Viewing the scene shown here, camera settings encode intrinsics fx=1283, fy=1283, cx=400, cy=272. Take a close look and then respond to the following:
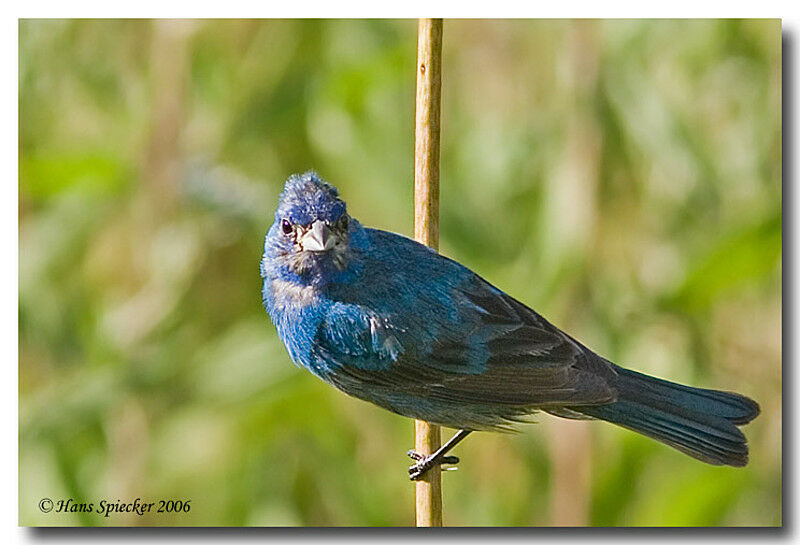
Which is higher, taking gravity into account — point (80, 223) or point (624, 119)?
point (624, 119)

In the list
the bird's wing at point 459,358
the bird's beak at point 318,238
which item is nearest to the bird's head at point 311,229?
the bird's beak at point 318,238

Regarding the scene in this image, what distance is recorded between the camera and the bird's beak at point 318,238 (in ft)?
11.7

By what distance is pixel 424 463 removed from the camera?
12.8 feet

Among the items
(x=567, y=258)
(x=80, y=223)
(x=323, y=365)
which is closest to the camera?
(x=323, y=365)

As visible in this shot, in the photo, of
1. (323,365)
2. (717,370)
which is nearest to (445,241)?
(323,365)

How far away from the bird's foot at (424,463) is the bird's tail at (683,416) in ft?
1.67

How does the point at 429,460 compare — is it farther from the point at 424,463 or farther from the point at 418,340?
the point at 418,340

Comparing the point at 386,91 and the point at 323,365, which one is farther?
the point at 386,91

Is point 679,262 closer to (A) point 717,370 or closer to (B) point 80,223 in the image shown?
(A) point 717,370

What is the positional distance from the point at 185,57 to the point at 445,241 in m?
1.16

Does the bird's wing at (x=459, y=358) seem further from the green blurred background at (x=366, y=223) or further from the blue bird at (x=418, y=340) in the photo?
the green blurred background at (x=366, y=223)

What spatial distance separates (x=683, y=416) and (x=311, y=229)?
1.29 metres

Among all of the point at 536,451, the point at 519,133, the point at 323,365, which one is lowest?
the point at 536,451

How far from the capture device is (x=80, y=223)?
4.54 m
